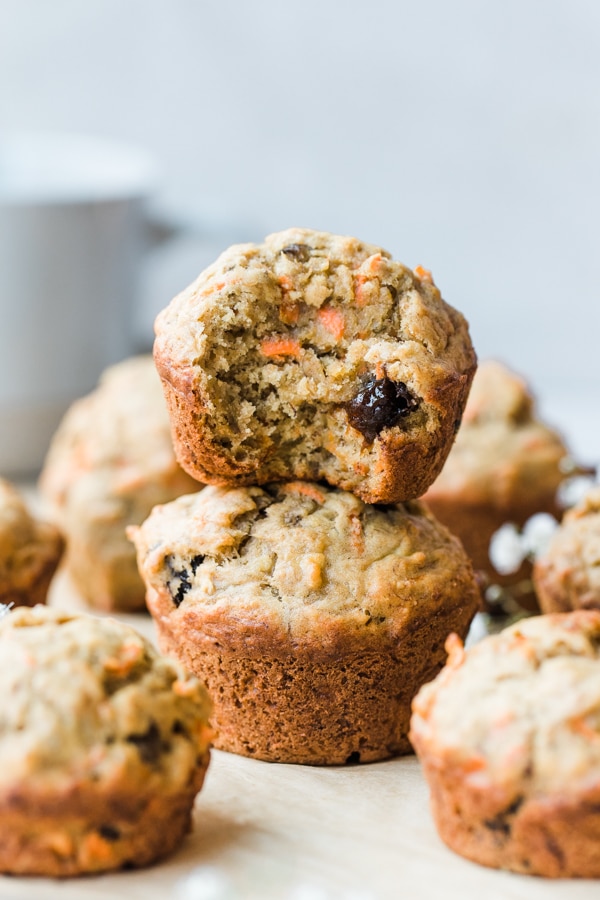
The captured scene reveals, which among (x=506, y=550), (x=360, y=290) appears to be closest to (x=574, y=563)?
(x=506, y=550)

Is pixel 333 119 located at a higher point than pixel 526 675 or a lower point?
higher

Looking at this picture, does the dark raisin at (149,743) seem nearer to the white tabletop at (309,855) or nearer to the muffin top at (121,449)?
the white tabletop at (309,855)

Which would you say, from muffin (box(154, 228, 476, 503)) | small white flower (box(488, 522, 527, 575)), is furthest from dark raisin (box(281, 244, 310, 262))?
small white flower (box(488, 522, 527, 575))

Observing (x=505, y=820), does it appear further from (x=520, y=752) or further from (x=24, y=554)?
(x=24, y=554)

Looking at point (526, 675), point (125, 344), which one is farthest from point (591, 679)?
point (125, 344)

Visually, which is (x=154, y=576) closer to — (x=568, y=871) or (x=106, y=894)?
(x=106, y=894)

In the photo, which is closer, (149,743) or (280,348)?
(149,743)
